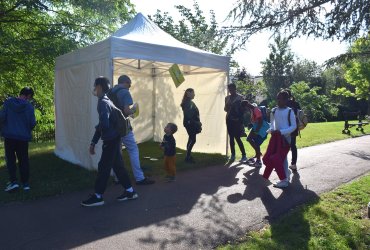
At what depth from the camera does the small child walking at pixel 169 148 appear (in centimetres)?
678

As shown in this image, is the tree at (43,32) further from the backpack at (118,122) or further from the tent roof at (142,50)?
the backpack at (118,122)

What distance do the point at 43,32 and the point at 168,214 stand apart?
9.99m

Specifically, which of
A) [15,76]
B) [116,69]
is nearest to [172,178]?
[116,69]

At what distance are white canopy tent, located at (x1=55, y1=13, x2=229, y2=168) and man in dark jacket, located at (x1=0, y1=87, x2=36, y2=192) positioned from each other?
1510mm

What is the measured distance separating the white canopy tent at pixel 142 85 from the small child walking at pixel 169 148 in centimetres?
145

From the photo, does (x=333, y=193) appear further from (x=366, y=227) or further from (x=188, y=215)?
(x=188, y=215)

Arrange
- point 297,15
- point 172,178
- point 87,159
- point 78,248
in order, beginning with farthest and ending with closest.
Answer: point 87,159 < point 172,178 < point 297,15 < point 78,248

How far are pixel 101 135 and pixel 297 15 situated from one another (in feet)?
10.6

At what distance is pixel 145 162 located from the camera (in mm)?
8992

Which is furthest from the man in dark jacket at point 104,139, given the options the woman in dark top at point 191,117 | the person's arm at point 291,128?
the woman in dark top at point 191,117

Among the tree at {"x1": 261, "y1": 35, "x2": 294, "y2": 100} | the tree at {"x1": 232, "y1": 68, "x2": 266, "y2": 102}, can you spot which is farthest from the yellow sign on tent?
the tree at {"x1": 261, "y1": 35, "x2": 294, "y2": 100}

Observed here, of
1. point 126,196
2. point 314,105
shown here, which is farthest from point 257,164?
point 314,105

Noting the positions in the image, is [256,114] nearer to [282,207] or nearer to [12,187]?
[282,207]

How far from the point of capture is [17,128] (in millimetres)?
5930
